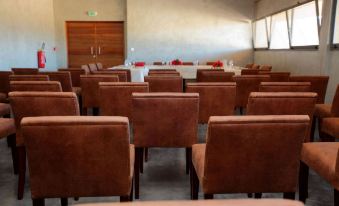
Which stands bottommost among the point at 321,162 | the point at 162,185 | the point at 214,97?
the point at 162,185

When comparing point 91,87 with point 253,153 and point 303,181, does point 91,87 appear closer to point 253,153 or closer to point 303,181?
point 303,181

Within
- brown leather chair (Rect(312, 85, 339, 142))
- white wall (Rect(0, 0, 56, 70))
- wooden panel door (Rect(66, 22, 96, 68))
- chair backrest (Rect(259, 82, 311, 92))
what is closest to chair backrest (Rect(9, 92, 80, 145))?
chair backrest (Rect(259, 82, 311, 92))

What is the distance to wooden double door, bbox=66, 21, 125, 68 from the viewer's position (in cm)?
1140

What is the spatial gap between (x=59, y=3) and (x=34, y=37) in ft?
8.36

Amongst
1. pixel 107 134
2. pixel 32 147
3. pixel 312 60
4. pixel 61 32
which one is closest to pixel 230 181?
pixel 107 134

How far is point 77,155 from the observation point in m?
1.50

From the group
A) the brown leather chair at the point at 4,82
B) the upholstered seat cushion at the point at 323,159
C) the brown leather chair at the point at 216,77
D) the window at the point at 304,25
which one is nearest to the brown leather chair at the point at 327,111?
the upholstered seat cushion at the point at 323,159

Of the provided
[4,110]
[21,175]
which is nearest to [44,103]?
[21,175]

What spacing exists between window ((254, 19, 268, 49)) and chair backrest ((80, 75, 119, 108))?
733 cm

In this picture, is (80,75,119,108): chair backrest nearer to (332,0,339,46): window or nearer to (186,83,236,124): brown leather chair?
(186,83,236,124): brown leather chair

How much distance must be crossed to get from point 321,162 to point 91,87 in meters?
2.94

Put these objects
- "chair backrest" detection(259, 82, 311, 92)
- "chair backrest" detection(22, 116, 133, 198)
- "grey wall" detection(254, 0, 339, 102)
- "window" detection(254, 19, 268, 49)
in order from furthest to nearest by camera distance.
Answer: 1. "window" detection(254, 19, 268, 49)
2. "grey wall" detection(254, 0, 339, 102)
3. "chair backrest" detection(259, 82, 311, 92)
4. "chair backrest" detection(22, 116, 133, 198)

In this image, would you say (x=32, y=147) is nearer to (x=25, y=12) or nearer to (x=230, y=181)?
(x=230, y=181)

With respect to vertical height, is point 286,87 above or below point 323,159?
above
